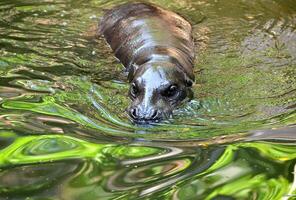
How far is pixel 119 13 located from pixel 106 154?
3.64m

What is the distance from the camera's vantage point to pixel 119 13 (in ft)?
24.2

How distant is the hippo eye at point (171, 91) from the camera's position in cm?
518

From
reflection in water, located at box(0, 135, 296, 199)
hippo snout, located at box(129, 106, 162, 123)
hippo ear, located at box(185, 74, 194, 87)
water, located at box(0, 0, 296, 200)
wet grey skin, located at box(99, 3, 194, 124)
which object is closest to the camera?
reflection in water, located at box(0, 135, 296, 199)

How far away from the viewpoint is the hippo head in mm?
4859

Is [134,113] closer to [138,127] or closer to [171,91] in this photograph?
[138,127]

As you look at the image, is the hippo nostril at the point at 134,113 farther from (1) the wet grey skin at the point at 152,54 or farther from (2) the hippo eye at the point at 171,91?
(2) the hippo eye at the point at 171,91

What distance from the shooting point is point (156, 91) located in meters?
5.14

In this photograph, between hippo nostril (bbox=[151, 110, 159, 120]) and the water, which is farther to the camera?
hippo nostril (bbox=[151, 110, 159, 120])

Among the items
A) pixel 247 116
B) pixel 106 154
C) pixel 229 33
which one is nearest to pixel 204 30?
pixel 229 33

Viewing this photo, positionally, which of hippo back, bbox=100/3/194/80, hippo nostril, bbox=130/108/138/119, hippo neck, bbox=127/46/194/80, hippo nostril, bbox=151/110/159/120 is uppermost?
hippo nostril, bbox=130/108/138/119

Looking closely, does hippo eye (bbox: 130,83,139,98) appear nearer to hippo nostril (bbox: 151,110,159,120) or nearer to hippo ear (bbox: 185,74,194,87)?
hippo nostril (bbox: 151,110,159,120)

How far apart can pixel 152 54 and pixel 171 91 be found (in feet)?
2.58

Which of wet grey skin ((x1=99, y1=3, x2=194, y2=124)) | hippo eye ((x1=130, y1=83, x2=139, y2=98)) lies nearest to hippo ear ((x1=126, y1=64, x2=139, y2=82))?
wet grey skin ((x1=99, y1=3, x2=194, y2=124))

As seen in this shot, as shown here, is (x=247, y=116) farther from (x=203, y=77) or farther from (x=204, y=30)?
(x=204, y=30)
